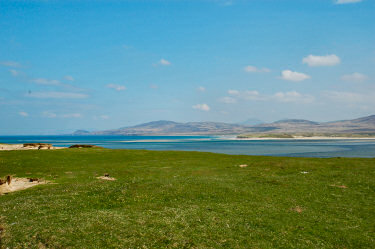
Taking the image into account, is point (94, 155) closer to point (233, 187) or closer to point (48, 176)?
point (48, 176)

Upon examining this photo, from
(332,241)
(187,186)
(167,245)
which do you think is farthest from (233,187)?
(167,245)

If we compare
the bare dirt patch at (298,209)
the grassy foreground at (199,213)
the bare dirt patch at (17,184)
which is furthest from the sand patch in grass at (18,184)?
the bare dirt patch at (298,209)

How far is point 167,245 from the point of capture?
1703 cm

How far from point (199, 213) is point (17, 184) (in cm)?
2665

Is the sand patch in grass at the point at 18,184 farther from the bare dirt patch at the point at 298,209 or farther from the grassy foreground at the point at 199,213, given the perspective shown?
the bare dirt patch at the point at 298,209

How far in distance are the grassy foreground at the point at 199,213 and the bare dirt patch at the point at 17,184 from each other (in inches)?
93.5

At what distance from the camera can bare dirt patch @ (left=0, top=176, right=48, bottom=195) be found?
31047 mm

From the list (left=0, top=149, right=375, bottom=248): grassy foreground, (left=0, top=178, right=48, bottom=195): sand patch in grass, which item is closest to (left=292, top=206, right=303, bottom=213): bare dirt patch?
(left=0, top=149, right=375, bottom=248): grassy foreground

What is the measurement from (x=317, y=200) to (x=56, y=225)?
24.7 m

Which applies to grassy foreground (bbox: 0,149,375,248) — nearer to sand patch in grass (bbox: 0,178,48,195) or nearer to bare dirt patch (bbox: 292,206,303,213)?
bare dirt patch (bbox: 292,206,303,213)

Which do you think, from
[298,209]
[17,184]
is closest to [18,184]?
[17,184]

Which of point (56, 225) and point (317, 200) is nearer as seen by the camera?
point (56, 225)

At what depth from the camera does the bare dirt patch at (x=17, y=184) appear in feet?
102

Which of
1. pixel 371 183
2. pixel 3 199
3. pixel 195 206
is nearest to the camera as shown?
pixel 195 206
